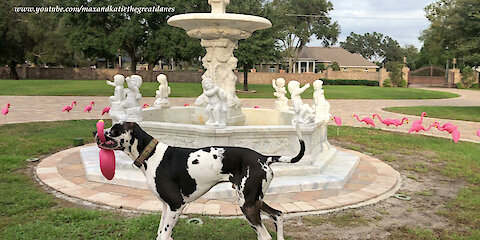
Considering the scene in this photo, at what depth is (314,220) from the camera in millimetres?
5090

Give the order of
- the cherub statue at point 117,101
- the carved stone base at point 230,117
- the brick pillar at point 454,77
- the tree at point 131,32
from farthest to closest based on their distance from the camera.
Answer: the brick pillar at point 454,77 → the tree at point 131,32 → the carved stone base at point 230,117 → the cherub statue at point 117,101

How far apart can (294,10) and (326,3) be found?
5.17 metres

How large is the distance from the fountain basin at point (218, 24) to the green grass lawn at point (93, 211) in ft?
13.9

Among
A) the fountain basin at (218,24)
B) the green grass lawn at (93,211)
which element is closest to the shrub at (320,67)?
the green grass lawn at (93,211)

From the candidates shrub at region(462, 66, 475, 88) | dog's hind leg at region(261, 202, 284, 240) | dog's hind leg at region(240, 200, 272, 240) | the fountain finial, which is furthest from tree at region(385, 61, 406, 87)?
dog's hind leg at region(240, 200, 272, 240)

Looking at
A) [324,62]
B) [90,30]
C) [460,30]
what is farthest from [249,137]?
[324,62]

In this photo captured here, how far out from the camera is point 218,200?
228 inches

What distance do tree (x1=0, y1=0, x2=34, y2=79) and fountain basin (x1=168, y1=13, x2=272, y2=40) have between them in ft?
135

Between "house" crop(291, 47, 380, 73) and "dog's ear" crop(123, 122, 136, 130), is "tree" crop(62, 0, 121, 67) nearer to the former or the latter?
"dog's ear" crop(123, 122, 136, 130)

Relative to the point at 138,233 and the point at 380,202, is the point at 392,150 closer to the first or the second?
the point at 380,202

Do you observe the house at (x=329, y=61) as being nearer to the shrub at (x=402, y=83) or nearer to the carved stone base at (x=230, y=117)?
the shrub at (x=402, y=83)

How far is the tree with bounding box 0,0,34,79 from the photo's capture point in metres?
40.0

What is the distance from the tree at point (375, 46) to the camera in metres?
88.4

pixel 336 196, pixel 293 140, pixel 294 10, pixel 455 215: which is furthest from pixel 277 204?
pixel 294 10
